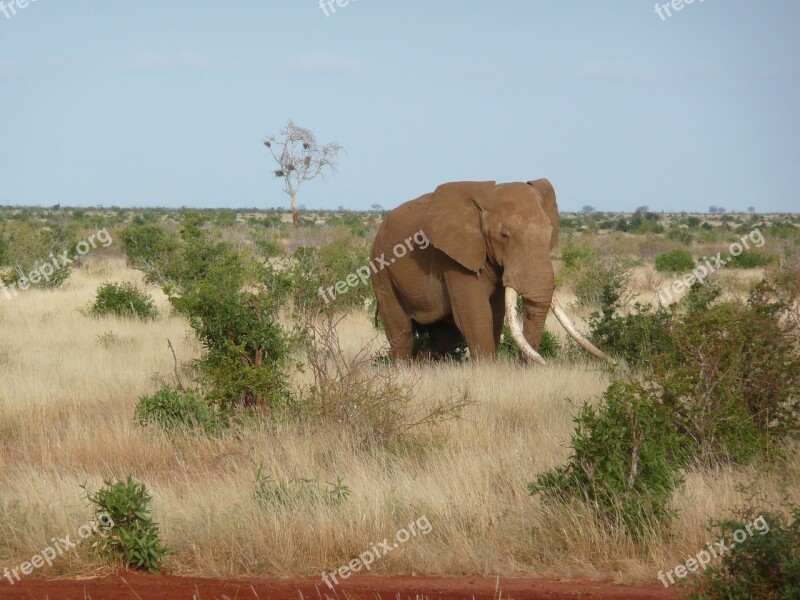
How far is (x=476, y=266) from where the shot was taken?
12.1m

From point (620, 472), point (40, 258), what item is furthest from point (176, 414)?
point (40, 258)

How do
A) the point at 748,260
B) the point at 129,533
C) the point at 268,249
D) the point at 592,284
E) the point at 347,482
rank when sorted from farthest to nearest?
1. the point at 268,249
2. the point at 748,260
3. the point at 592,284
4. the point at 347,482
5. the point at 129,533

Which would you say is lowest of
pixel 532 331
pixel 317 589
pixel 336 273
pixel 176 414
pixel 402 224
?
pixel 317 589

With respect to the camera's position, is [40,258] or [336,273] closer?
[336,273]

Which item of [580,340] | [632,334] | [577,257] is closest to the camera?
[580,340]

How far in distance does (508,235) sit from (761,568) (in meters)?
7.12

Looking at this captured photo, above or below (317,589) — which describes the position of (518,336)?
above

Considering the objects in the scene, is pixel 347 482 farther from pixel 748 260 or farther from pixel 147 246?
pixel 748 260

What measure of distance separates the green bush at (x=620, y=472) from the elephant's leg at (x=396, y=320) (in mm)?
6503

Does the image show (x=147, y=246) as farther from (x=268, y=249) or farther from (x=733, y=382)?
(x=733, y=382)

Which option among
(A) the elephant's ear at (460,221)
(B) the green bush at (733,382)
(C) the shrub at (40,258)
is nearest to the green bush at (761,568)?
(B) the green bush at (733,382)

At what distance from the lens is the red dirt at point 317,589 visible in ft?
18.3

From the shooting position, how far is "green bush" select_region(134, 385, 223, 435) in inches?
368

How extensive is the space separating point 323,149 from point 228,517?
33990 mm
